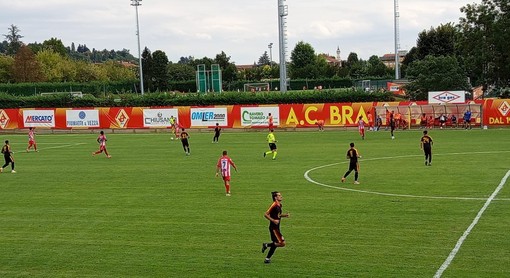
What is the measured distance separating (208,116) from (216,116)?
91 centimetres

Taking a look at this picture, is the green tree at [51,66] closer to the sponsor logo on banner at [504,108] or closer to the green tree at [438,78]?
the green tree at [438,78]

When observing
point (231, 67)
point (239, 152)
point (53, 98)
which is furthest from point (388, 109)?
point (231, 67)

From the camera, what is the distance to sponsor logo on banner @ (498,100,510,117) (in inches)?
2162

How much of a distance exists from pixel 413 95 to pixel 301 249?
2587 inches

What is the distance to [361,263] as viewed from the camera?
51.4 feet

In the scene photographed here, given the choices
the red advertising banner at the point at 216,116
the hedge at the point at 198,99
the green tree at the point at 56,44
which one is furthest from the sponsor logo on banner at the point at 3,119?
the green tree at the point at 56,44

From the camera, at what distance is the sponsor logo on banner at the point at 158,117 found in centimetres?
6569

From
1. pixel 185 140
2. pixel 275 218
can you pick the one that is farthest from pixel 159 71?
pixel 275 218

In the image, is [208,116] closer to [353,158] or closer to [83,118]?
[83,118]

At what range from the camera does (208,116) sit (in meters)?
64.7

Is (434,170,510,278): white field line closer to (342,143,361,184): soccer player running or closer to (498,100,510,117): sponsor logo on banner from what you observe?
(342,143,361,184): soccer player running

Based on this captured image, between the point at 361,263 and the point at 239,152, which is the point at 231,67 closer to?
the point at 239,152

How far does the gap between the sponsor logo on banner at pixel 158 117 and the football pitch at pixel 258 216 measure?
2533 cm

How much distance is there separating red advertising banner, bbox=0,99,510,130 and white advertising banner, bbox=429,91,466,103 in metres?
1.15
